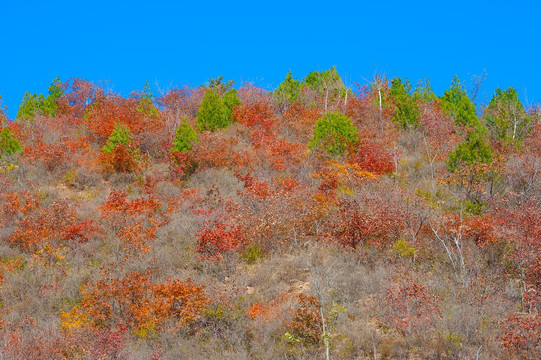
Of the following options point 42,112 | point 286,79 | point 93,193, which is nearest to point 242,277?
point 93,193

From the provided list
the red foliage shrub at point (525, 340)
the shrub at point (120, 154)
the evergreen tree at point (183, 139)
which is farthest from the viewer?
the evergreen tree at point (183, 139)

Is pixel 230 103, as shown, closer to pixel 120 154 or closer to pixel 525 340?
pixel 120 154

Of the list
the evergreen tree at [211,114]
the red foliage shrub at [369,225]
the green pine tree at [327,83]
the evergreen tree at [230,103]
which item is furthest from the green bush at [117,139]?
the green pine tree at [327,83]

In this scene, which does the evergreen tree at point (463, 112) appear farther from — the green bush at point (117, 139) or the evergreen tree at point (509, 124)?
the green bush at point (117, 139)

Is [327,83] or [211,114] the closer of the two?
[211,114]

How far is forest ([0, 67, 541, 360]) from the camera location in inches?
433

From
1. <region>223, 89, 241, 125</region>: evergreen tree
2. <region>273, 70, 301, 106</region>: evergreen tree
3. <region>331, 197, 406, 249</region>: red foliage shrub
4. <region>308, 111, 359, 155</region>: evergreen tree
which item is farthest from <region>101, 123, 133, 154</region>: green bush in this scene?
<region>273, 70, 301, 106</region>: evergreen tree

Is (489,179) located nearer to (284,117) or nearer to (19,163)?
(284,117)

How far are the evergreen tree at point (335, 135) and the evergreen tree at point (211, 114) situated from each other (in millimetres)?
7132

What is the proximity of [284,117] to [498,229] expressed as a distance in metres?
21.2

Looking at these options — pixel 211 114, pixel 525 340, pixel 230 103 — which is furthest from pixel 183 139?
pixel 525 340

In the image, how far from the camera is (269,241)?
15.7 meters

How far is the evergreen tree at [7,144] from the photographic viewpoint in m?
22.9

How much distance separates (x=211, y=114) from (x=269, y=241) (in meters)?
15.0
